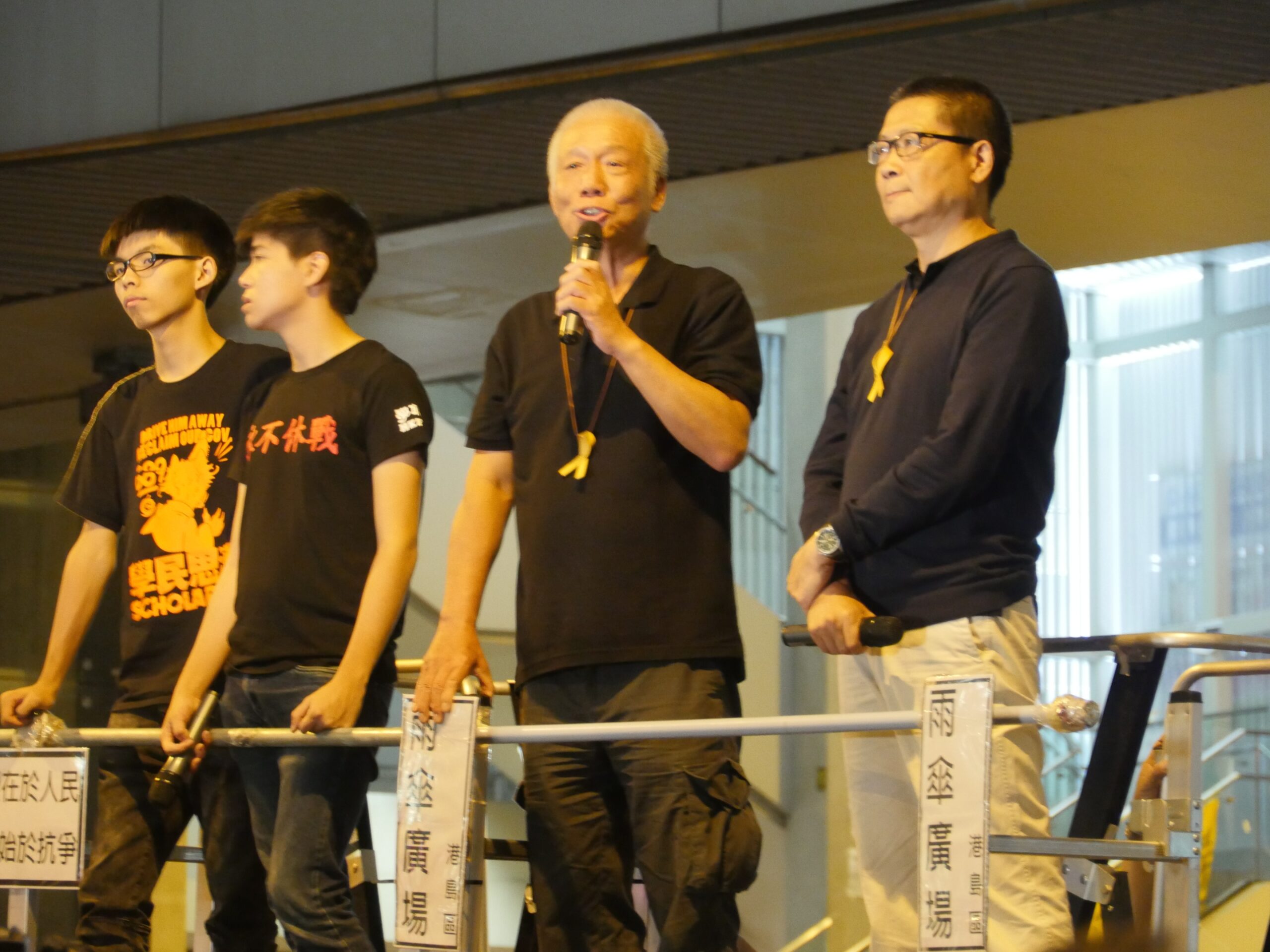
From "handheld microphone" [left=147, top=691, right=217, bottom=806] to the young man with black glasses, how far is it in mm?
138

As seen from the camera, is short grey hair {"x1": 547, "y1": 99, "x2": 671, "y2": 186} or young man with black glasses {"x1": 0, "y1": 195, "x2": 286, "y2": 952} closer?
short grey hair {"x1": 547, "y1": 99, "x2": 671, "y2": 186}

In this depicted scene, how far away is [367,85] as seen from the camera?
14.5 ft

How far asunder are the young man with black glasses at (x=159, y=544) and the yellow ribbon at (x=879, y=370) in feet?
3.60

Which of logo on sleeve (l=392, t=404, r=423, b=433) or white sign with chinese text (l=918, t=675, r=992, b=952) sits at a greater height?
logo on sleeve (l=392, t=404, r=423, b=433)

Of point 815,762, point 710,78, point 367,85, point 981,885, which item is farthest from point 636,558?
point 815,762

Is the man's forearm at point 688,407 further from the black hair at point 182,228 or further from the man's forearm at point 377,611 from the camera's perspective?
the black hair at point 182,228

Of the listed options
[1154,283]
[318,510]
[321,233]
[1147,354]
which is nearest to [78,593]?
[318,510]

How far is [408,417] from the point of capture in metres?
2.37

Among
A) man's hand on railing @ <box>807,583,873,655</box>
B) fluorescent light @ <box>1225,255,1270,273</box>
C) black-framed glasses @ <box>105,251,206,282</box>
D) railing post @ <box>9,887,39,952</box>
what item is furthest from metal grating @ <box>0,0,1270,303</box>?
fluorescent light @ <box>1225,255,1270,273</box>

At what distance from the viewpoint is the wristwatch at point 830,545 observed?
77.9 inches

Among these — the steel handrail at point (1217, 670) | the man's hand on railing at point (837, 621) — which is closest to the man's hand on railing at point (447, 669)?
the man's hand on railing at point (837, 621)

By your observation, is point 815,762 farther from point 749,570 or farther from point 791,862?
point 749,570

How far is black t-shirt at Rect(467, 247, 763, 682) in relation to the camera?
6.52ft

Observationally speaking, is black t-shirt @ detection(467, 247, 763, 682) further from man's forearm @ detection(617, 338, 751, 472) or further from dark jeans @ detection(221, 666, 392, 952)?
dark jeans @ detection(221, 666, 392, 952)
